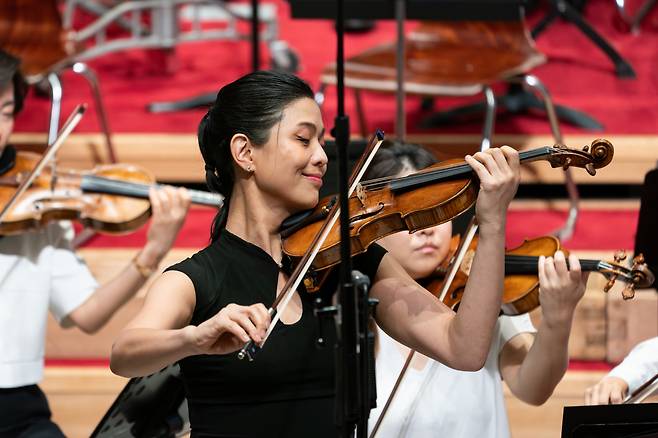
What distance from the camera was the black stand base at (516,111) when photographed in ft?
14.1

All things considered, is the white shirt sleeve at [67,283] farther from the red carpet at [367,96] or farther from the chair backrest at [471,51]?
the red carpet at [367,96]

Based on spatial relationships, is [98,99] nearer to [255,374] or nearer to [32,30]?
[32,30]

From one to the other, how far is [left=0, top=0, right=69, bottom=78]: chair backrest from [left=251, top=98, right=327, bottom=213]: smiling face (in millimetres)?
2332

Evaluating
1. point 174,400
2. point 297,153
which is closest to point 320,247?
point 297,153

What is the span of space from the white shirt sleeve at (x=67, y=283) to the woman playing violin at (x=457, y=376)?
0.82m

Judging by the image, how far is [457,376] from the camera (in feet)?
7.59

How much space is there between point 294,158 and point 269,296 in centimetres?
24

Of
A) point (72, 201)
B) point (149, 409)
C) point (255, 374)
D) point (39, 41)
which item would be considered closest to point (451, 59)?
point (39, 41)

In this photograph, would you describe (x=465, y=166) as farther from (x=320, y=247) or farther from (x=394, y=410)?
(x=394, y=410)

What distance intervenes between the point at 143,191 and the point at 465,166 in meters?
1.32

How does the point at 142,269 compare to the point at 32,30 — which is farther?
the point at 32,30

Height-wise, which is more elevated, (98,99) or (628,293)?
(98,99)

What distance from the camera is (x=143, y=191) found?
2984 mm

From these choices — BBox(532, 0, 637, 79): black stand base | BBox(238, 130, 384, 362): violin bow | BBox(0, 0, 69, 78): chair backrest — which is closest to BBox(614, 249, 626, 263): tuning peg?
BBox(238, 130, 384, 362): violin bow
